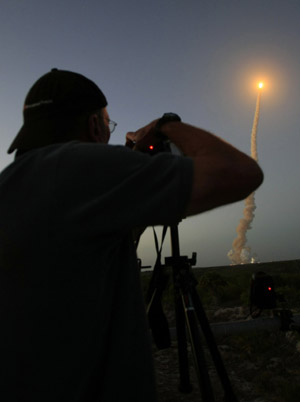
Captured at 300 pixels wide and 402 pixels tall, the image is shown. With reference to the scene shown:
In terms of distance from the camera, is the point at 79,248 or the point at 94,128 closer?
the point at 79,248

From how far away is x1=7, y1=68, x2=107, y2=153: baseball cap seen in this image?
138cm

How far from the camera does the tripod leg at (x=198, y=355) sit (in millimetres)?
2362

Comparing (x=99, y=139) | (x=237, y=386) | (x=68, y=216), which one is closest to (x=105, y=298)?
(x=68, y=216)

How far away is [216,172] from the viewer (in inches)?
47.6

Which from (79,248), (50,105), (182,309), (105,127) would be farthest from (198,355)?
(50,105)

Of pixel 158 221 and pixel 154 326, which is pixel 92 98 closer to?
pixel 158 221

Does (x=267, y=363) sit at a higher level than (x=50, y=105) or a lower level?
lower

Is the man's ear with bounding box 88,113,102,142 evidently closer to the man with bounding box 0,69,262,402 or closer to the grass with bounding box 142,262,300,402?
the man with bounding box 0,69,262,402

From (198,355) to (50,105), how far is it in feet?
7.67

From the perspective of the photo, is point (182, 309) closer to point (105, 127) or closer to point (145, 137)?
point (145, 137)

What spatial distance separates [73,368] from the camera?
115 centimetres

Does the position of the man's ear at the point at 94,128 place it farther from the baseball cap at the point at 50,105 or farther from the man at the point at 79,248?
the man at the point at 79,248

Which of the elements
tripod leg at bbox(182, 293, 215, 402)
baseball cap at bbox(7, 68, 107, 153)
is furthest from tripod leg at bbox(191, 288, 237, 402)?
baseball cap at bbox(7, 68, 107, 153)

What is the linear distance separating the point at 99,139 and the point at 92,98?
22 cm
